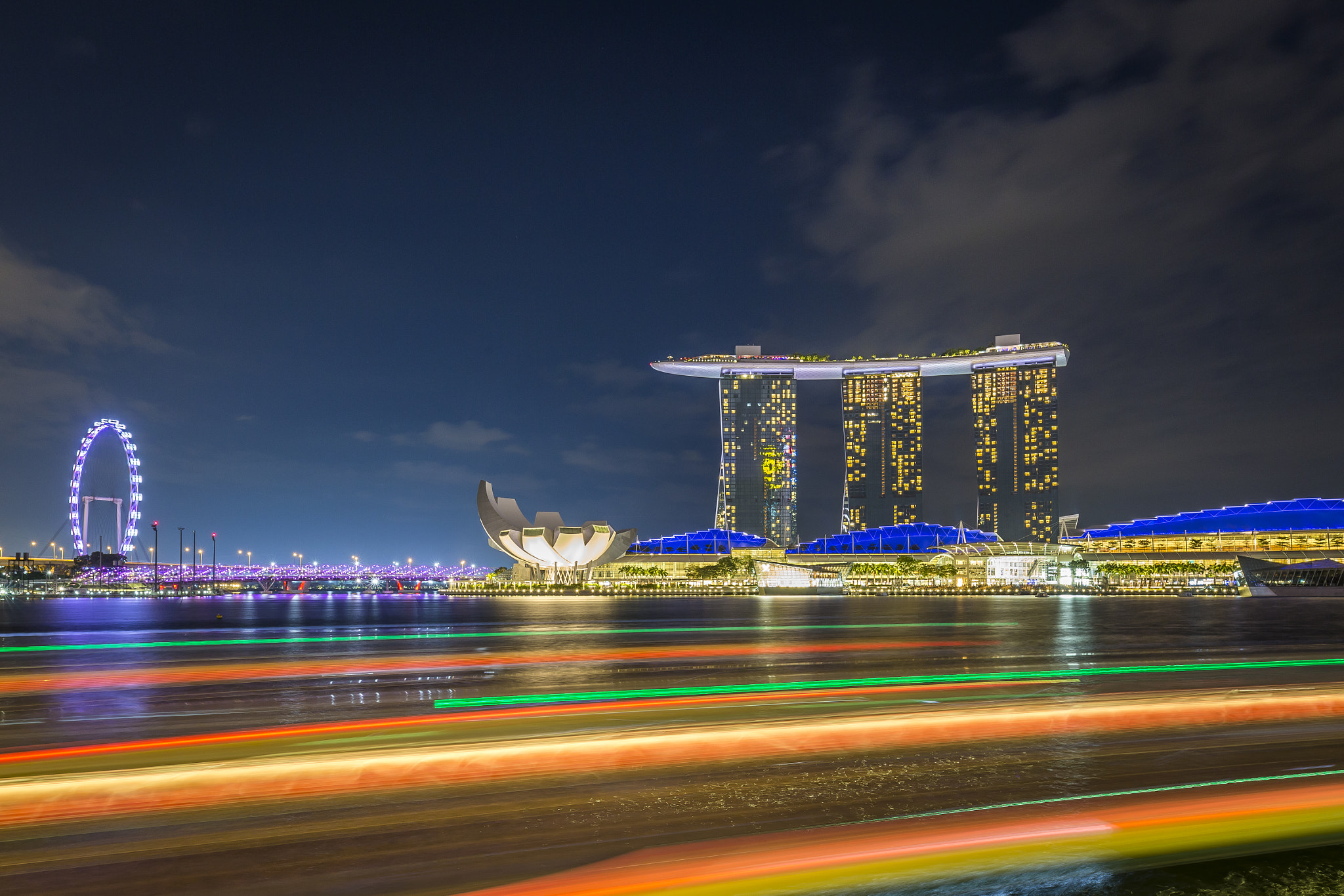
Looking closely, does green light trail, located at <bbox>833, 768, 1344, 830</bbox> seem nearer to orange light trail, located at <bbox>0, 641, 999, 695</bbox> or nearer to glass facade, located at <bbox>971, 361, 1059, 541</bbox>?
orange light trail, located at <bbox>0, 641, 999, 695</bbox>

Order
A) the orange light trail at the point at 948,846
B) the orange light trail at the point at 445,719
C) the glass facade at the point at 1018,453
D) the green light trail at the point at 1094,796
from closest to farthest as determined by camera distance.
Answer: the orange light trail at the point at 948,846, the green light trail at the point at 1094,796, the orange light trail at the point at 445,719, the glass facade at the point at 1018,453

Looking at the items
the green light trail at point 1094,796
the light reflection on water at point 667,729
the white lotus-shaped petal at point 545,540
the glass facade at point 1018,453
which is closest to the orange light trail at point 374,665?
the light reflection on water at point 667,729

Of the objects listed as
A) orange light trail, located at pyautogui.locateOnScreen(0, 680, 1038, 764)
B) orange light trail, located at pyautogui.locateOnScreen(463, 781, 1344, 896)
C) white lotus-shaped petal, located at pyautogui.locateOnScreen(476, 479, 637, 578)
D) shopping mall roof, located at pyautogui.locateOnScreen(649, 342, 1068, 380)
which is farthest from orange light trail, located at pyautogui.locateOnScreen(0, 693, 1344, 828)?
shopping mall roof, located at pyautogui.locateOnScreen(649, 342, 1068, 380)

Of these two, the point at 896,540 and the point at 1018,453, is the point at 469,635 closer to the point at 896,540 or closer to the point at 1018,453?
the point at 896,540

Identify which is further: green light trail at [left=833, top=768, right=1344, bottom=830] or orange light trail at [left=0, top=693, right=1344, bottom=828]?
orange light trail at [left=0, top=693, right=1344, bottom=828]

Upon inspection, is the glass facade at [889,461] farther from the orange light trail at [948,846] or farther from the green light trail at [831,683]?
the orange light trail at [948,846]

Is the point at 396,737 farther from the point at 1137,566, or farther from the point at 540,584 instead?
the point at 1137,566

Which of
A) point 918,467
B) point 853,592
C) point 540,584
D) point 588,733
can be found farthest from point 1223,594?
point 918,467
